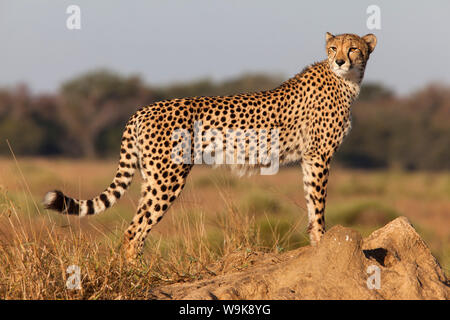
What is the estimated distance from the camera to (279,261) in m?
3.66

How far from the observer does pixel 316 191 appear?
4.47 metres

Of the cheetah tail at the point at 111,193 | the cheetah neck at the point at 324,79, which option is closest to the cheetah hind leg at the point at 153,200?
the cheetah tail at the point at 111,193

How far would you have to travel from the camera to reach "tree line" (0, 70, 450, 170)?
25312 millimetres

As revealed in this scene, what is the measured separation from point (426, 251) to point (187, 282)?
1256 millimetres

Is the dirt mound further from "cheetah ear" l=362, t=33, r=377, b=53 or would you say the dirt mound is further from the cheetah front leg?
"cheetah ear" l=362, t=33, r=377, b=53

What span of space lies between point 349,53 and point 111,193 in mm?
1799

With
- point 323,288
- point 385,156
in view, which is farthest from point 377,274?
point 385,156

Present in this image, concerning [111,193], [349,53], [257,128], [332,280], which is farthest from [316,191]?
[332,280]

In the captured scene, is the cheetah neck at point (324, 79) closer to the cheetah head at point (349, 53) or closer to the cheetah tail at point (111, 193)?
the cheetah head at point (349, 53)

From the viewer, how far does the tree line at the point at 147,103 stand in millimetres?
25312

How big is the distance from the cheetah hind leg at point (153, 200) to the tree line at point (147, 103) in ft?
66.5

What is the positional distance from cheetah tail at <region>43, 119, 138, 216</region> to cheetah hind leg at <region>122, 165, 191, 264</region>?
0.58 feet

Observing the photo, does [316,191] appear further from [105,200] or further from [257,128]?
[105,200]
